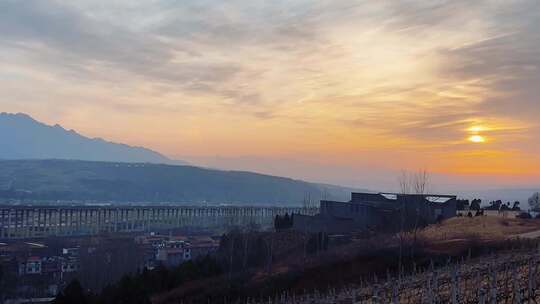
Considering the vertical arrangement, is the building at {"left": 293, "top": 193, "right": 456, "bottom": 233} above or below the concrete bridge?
above

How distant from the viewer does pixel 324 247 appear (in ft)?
115

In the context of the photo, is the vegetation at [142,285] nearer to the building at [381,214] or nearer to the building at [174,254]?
the building at [381,214]

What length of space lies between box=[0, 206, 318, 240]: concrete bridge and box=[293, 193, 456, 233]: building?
40.8 meters

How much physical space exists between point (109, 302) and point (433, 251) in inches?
565

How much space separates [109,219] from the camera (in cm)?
11181

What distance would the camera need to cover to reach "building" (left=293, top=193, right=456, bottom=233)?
38250mm

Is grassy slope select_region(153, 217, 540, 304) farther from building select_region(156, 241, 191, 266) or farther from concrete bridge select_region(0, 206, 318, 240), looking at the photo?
concrete bridge select_region(0, 206, 318, 240)

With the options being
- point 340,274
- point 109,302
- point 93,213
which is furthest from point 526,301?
point 93,213

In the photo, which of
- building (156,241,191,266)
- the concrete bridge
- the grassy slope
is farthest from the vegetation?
the concrete bridge

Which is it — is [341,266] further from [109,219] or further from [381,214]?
[109,219]

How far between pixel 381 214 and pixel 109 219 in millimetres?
81097

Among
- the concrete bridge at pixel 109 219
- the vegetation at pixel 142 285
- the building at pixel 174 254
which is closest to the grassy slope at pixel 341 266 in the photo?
the vegetation at pixel 142 285

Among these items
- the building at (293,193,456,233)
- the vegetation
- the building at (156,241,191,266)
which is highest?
the building at (293,193,456,233)

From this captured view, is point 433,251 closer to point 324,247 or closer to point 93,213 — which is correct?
point 324,247
